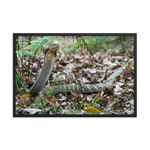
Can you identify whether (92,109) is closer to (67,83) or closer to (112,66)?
(67,83)

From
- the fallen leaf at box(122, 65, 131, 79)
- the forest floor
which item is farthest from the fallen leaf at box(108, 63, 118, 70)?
the fallen leaf at box(122, 65, 131, 79)

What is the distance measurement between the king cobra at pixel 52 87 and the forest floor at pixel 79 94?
5.1 inches

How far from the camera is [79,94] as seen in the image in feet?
16.0

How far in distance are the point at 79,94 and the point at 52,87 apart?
68 cm

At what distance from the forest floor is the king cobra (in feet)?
0.42

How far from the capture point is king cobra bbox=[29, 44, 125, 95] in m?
4.55

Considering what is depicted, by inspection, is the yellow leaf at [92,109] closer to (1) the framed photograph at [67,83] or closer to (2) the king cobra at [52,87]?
(1) the framed photograph at [67,83]

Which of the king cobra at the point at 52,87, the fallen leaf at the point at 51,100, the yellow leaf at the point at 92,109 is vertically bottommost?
the yellow leaf at the point at 92,109

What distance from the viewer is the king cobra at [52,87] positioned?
14.9ft

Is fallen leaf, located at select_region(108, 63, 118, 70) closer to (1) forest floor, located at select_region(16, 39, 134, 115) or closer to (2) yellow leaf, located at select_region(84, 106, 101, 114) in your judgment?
(1) forest floor, located at select_region(16, 39, 134, 115)

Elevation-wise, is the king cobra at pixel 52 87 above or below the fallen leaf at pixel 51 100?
above

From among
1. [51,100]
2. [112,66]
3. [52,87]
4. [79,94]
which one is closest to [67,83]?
[52,87]

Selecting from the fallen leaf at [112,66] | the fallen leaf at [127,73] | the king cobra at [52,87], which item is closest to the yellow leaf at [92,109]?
the king cobra at [52,87]
